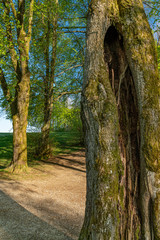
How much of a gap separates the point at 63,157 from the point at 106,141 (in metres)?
12.4

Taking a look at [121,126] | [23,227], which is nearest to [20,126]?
[23,227]

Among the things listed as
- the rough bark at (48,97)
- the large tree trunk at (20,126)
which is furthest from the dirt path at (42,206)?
the rough bark at (48,97)

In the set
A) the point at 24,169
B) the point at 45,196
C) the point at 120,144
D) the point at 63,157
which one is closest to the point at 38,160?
the point at 63,157

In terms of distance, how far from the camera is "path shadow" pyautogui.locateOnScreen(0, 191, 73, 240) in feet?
13.5

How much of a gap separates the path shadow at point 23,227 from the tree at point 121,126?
5.42 ft

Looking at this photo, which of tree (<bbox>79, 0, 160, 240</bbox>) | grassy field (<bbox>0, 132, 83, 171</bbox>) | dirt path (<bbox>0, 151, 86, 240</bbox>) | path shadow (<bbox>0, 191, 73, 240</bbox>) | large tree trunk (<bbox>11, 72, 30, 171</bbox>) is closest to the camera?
tree (<bbox>79, 0, 160, 240</bbox>)

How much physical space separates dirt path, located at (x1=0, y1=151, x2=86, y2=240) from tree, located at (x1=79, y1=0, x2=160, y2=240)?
1893 millimetres

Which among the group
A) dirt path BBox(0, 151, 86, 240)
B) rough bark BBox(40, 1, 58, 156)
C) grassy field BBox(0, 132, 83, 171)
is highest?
rough bark BBox(40, 1, 58, 156)

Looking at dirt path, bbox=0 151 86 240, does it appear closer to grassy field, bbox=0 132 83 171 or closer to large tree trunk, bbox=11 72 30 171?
large tree trunk, bbox=11 72 30 171

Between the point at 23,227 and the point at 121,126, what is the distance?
10.6 feet

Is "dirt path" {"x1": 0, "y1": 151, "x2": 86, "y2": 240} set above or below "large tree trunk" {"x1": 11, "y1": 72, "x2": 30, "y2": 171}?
below

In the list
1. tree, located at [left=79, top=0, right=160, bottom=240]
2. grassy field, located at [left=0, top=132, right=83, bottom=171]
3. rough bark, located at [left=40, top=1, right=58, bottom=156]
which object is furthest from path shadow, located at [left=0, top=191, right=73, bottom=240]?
rough bark, located at [left=40, top=1, right=58, bottom=156]

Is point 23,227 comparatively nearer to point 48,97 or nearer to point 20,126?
point 20,126

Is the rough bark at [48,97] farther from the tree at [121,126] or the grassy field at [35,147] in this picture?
the tree at [121,126]
